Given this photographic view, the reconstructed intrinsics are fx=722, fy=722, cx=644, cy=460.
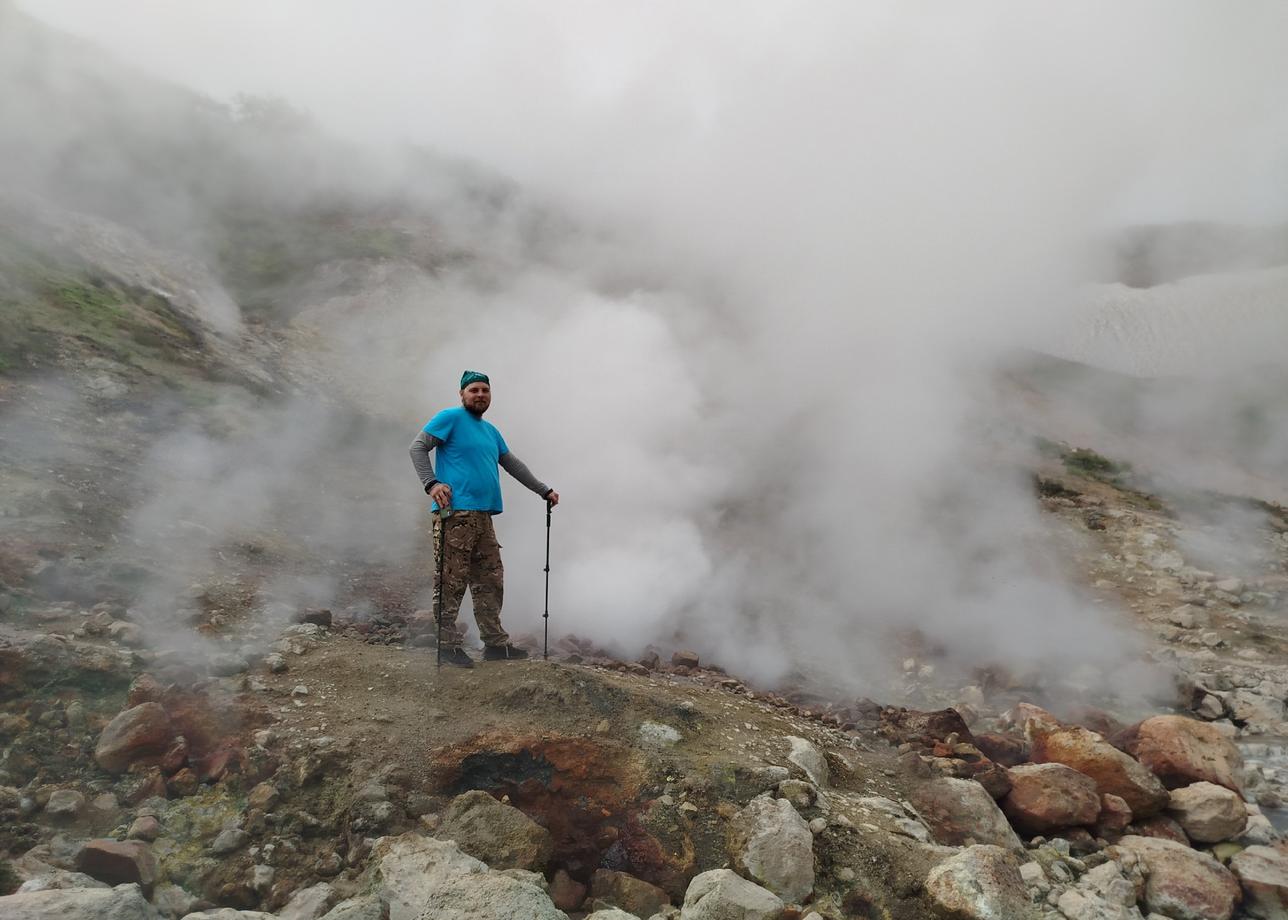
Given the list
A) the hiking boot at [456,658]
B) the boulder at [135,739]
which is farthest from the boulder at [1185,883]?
the boulder at [135,739]

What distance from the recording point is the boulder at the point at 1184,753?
4.04 metres

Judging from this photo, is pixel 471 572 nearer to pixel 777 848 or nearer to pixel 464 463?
pixel 464 463

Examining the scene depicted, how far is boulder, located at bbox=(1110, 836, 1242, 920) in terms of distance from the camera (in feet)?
10.2

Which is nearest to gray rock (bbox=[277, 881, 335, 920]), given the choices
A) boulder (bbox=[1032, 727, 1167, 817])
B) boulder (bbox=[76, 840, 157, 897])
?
boulder (bbox=[76, 840, 157, 897])

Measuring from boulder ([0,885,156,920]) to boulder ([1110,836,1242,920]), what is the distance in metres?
3.90

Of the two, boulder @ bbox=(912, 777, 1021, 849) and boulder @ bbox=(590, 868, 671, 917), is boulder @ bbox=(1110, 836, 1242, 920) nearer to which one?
boulder @ bbox=(912, 777, 1021, 849)

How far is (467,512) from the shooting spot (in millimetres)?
3982

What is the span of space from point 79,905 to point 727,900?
6.17 ft

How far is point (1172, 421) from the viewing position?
15898 mm

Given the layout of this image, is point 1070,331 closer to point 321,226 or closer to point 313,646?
point 321,226

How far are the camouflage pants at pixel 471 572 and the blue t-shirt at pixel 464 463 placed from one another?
0.27ft

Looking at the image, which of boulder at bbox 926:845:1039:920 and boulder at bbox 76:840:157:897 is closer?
boulder at bbox 76:840:157:897

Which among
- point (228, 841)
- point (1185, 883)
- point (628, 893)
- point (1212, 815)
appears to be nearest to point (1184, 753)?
point (1212, 815)

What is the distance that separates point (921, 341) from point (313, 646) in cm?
1329
